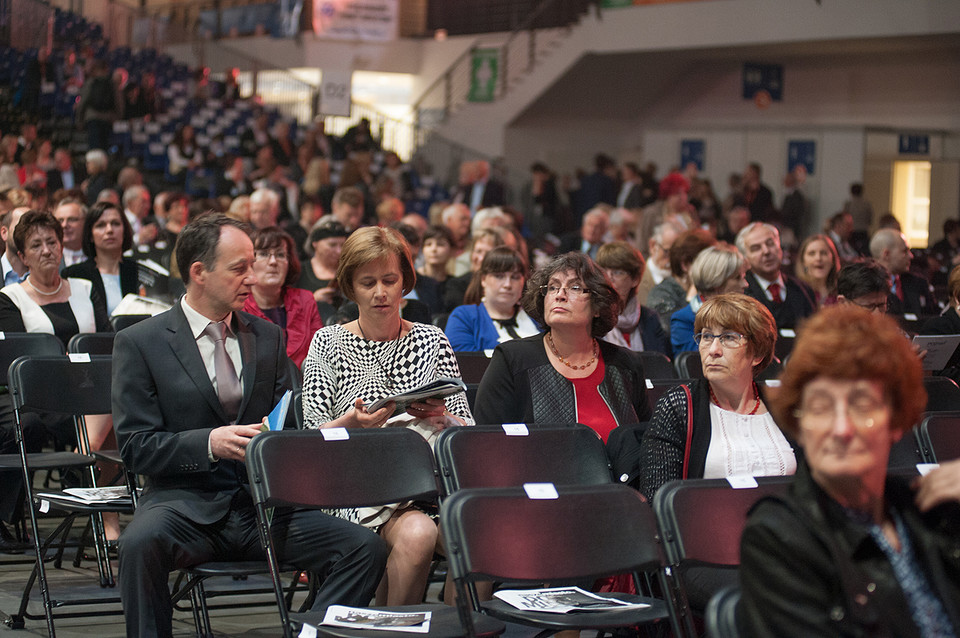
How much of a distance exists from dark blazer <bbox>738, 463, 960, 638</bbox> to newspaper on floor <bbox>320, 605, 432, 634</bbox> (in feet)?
3.69

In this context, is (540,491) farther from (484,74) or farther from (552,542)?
(484,74)

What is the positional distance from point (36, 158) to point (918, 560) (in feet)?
41.8

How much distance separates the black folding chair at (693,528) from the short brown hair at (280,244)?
10.6 ft

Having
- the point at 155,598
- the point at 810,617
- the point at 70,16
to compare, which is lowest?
the point at 155,598

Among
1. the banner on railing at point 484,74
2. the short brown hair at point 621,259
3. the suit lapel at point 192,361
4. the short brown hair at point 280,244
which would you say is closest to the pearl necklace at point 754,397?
the suit lapel at point 192,361

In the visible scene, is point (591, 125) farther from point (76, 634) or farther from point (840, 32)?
point (76, 634)

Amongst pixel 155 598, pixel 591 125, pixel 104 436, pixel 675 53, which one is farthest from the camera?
pixel 591 125

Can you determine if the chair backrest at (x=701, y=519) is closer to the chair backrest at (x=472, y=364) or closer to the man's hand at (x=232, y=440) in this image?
the man's hand at (x=232, y=440)

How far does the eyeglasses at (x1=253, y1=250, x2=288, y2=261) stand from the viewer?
591cm

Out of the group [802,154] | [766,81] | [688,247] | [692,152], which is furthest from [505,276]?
[766,81]

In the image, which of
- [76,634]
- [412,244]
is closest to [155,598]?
[76,634]

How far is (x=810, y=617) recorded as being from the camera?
82.0 inches

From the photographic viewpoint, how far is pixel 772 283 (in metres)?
7.08

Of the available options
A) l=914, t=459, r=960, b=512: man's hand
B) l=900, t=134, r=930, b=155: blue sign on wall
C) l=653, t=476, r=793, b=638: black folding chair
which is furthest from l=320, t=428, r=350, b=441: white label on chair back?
l=900, t=134, r=930, b=155: blue sign on wall
